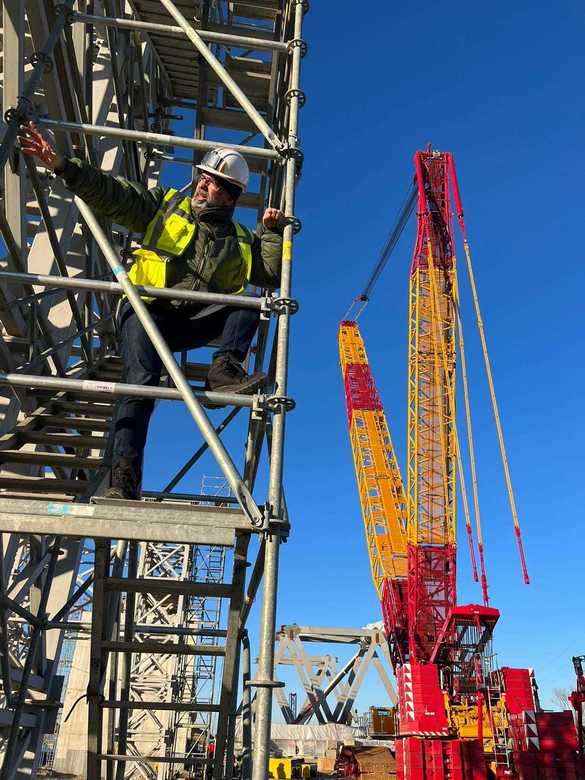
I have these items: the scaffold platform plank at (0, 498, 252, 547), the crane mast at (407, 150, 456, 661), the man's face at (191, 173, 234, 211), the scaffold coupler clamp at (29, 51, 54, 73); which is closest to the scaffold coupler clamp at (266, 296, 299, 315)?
the man's face at (191, 173, 234, 211)

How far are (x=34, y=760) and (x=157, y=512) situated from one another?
13.4ft

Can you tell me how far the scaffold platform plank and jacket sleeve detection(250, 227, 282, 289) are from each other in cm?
182

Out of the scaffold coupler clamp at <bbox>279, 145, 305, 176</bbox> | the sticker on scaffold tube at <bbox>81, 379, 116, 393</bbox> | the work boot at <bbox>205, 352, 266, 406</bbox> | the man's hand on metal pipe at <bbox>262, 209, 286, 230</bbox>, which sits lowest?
the sticker on scaffold tube at <bbox>81, 379, 116, 393</bbox>

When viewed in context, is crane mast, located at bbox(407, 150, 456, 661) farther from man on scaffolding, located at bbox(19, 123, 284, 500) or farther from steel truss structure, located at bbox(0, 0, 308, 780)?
man on scaffolding, located at bbox(19, 123, 284, 500)

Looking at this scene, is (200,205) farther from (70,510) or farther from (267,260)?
(70,510)

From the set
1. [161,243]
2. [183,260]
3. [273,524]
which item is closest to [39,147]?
[161,243]

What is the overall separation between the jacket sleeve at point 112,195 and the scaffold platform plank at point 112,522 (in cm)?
172

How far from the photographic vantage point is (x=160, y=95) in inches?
345

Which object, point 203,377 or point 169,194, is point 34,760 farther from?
point 169,194

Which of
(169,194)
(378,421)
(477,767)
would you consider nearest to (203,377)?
(169,194)

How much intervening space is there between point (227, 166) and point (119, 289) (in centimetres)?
112

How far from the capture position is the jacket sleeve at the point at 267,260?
14.2ft

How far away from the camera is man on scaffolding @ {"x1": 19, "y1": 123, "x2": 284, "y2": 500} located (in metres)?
3.67

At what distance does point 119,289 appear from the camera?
3.54 metres
